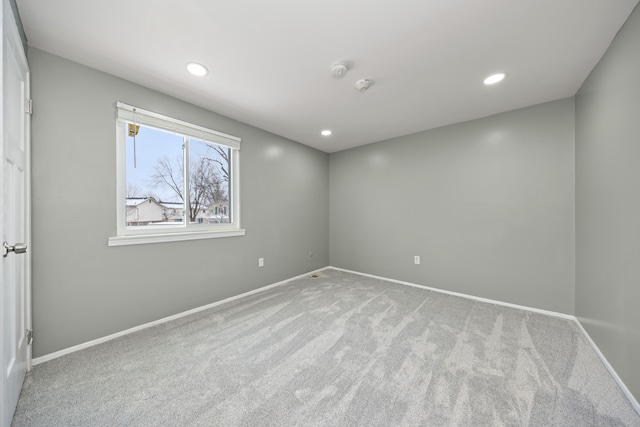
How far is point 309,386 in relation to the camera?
4.87 ft

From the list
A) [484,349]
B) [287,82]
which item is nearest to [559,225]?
[484,349]

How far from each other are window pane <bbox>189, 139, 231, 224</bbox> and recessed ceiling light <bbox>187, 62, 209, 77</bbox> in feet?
2.72

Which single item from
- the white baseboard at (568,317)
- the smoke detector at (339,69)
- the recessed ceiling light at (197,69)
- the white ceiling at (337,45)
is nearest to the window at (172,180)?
the white ceiling at (337,45)

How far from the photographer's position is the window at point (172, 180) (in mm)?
2098

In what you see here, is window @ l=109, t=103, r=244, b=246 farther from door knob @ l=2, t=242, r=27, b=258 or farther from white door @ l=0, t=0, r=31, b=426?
door knob @ l=2, t=242, r=27, b=258

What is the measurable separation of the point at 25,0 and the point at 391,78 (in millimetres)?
2437

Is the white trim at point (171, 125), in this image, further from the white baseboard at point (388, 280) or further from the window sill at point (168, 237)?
the white baseboard at point (388, 280)

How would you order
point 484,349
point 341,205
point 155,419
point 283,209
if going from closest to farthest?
point 155,419, point 484,349, point 283,209, point 341,205

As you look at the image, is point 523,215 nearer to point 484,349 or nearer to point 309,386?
point 484,349

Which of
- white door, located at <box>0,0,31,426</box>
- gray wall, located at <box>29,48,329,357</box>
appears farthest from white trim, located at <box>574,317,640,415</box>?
gray wall, located at <box>29,48,329,357</box>

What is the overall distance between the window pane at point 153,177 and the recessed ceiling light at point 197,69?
30.6 inches

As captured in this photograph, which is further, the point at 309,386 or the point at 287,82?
the point at 287,82

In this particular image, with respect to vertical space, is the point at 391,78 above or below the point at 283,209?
above

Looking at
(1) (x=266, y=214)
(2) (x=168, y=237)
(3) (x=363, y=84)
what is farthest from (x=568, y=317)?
(2) (x=168, y=237)
